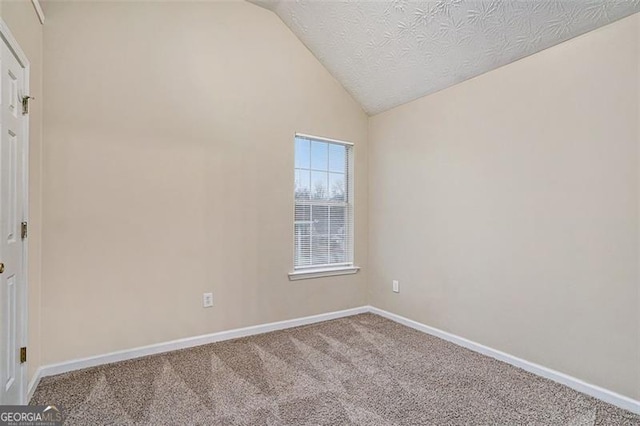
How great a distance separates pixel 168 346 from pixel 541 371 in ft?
Answer: 9.42

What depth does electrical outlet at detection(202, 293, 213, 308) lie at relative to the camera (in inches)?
115

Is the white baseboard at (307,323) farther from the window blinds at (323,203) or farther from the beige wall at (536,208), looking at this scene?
the window blinds at (323,203)

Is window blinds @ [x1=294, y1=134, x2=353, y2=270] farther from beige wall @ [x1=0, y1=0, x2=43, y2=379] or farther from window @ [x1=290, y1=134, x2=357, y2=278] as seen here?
beige wall @ [x1=0, y1=0, x2=43, y2=379]

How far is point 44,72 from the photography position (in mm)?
2340

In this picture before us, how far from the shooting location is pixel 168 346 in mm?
2754

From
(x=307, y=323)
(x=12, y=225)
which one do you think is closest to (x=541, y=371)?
(x=307, y=323)

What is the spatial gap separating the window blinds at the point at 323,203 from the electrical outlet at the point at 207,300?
0.91m

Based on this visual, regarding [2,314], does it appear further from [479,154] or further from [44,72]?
[479,154]

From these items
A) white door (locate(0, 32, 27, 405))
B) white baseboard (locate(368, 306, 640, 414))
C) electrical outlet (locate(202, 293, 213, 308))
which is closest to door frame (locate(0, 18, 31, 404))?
white door (locate(0, 32, 27, 405))

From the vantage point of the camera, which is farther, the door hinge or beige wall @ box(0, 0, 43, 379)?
beige wall @ box(0, 0, 43, 379)

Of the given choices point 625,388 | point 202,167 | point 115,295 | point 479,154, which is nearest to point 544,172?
point 479,154

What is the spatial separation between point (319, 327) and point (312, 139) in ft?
6.47

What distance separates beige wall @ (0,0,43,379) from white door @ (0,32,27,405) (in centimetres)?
18

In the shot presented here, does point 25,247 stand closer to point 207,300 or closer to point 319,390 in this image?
point 207,300
